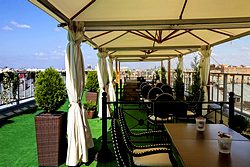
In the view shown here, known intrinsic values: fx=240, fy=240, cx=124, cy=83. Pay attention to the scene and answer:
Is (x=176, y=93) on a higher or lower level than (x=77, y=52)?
lower

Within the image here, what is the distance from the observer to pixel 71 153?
388 cm

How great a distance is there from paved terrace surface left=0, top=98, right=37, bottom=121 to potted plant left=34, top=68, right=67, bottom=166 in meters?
3.69

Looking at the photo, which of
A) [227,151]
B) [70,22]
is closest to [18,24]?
[70,22]

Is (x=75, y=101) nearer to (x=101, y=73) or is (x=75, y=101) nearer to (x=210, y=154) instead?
(x=210, y=154)

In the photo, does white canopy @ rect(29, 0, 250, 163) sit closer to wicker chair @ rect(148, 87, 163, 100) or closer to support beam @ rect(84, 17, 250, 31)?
support beam @ rect(84, 17, 250, 31)

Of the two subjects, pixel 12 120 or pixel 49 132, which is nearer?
pixel 49 132

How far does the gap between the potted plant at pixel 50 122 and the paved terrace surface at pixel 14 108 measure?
12.1 ft

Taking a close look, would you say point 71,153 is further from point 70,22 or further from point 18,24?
point 18,24

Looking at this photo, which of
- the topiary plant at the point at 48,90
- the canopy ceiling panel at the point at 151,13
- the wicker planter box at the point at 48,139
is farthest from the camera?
the topiary plant at the point at 48,90

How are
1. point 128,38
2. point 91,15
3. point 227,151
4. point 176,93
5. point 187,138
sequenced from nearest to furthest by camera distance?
point 227,151, point 187,138, point 91,15, point 128,38, point 176,93

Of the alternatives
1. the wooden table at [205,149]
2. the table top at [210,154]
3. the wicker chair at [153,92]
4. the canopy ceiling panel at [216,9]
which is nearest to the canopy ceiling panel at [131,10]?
the canopy ceiling panel at [216,9]

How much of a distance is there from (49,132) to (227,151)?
107 inches

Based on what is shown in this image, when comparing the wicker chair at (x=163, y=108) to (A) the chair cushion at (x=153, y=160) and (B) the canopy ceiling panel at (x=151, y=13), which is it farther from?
(A) the chair cushion at (x=153, y=160)

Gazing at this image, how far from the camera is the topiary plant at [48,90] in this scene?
4.25 meters
